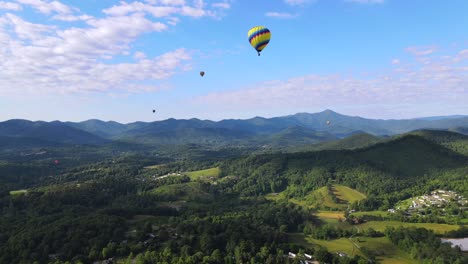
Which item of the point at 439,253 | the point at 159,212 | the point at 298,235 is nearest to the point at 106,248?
the point at 159,212

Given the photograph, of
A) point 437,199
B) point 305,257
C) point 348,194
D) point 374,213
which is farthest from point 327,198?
point 305,257

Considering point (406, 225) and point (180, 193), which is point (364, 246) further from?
point (180, 193)

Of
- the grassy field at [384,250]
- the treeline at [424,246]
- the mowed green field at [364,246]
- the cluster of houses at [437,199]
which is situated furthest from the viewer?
the cluster of houses at [437,199]

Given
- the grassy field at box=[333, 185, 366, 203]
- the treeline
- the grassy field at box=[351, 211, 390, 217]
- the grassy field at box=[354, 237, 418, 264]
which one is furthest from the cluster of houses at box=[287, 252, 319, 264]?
the grassy field at box=[333, 185, 366, 203]

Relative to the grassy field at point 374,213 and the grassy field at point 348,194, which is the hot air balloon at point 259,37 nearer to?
the grassy field at point 374,213

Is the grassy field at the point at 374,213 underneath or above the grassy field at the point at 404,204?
underneath

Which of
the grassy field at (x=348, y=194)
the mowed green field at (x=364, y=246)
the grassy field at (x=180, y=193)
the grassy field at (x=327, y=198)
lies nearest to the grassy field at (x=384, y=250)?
the mowed green field at (x=364, y=246)

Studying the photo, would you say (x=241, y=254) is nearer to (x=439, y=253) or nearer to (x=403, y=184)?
(x=439, y=253)
